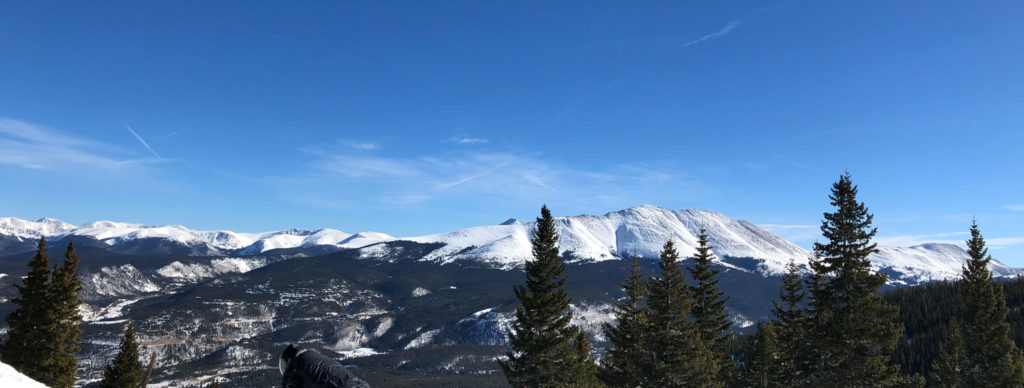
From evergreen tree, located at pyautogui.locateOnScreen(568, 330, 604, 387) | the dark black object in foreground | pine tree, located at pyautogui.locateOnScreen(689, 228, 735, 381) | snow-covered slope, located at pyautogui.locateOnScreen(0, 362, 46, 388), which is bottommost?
evergreen tree, located at pyautogui.locateOnScreen(568, 330, 604, 387)

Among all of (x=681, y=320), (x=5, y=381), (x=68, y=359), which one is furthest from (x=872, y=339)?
(x=68, y=359)

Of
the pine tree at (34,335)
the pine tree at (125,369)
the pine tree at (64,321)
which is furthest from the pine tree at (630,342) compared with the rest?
the pine tree at (34,335)

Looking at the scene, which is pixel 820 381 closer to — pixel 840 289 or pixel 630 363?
pixel 840 289

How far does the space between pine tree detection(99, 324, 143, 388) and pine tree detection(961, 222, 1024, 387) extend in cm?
6755

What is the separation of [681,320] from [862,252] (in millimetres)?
10621

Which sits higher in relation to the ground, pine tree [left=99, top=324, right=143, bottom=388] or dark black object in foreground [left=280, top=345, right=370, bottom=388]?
dark black object in foreground [left=280, top=345, right=370, bottom=388]

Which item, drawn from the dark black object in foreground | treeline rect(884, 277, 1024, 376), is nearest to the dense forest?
the dark black object in foreground

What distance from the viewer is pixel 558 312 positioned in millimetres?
37156

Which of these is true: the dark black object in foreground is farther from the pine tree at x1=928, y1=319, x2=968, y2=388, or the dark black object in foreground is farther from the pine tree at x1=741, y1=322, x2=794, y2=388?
the pine tree at x1=928, y1=319, x2=968, y2=388

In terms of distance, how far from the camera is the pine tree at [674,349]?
36375mm

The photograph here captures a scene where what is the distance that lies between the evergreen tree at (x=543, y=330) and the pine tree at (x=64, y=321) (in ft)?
101

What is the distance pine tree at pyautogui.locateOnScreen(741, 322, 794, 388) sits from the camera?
150ft

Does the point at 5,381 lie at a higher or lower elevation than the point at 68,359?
higher

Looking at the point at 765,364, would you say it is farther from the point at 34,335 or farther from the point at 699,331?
the point at 34,335
